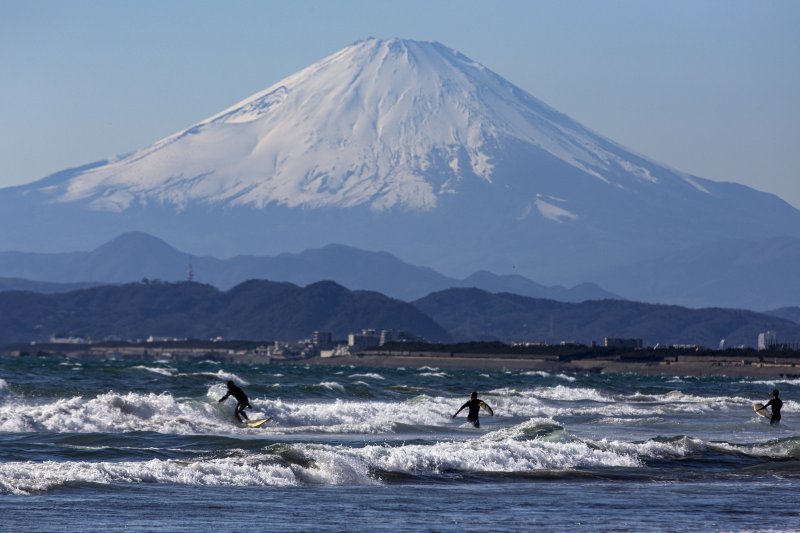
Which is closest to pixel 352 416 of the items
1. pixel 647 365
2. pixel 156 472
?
pixel 156 472

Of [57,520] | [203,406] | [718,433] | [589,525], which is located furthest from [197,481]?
[718,433]

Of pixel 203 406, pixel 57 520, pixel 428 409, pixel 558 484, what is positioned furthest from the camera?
pixel 428 409

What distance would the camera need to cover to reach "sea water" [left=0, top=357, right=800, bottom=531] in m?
26.8

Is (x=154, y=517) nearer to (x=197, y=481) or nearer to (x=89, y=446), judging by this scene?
(x=197, y=481)

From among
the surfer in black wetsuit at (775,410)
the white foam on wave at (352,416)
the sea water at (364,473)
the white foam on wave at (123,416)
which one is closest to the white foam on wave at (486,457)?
the sea water at (364,473)

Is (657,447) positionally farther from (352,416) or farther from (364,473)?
(352,416)

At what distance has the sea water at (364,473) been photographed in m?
26.8

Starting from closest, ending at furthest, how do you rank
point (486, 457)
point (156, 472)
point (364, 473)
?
point (156, 472) < point (364, 473) < point (486, 457)

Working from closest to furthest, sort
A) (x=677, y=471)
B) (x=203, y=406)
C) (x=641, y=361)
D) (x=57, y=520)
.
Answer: (x=57, y=520)
(x=677, y=471)
(x=203, y=406)
(x=641, y=361)

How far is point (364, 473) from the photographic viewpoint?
32.9m

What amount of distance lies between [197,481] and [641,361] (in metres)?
171

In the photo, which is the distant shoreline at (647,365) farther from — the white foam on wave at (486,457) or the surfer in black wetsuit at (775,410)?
the white foam on wave at (486,457)

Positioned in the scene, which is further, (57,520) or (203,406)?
(203,406)

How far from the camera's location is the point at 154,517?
1027 inches
